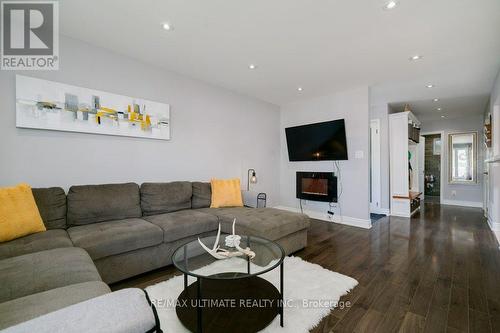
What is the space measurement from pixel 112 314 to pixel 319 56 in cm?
316

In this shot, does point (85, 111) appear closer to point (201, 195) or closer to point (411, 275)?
point (201, 195)

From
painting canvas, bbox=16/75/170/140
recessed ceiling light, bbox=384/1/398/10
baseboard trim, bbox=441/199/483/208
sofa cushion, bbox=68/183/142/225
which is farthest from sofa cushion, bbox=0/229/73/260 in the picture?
baseboard trim, bbox=441/199/483/208

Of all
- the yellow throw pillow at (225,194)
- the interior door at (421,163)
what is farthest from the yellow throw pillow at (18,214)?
the interior door at (421,163)

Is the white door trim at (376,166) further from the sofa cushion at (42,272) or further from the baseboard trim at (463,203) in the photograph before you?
the sofa cushion at (42,272)

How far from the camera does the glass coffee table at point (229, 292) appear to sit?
1393 mm

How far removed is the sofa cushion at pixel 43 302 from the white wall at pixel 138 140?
70.6 inches

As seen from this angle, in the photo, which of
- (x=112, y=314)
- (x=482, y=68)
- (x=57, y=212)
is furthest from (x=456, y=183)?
(x=57, y=212)

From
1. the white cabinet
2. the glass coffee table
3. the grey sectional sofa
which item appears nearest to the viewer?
the grey sectional sofa

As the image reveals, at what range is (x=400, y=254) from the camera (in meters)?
2.76

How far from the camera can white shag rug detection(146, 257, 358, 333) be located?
1489 mm

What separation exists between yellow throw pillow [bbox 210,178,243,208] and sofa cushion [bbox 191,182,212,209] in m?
0.07

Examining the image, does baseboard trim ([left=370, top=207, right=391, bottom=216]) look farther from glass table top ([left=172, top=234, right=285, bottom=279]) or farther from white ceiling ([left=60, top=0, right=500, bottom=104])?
glass table top ([left=172, top=234, right=285, bottom=279])

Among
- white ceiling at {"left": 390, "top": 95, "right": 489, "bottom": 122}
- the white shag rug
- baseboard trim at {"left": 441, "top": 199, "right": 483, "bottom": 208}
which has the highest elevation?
white ceiling at {"left": 390, "top": 95, "right": 489, "bottom": 122}

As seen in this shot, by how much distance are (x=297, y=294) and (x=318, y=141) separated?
3.18m
